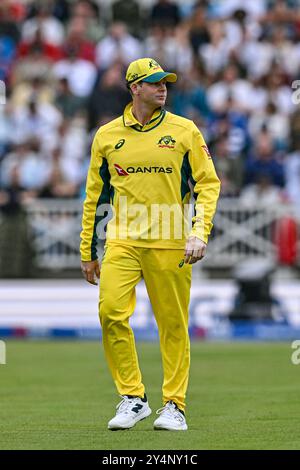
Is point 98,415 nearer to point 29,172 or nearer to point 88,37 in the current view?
point 29,172

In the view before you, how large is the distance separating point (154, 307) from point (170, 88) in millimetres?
12377

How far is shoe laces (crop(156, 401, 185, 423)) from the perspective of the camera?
924cm

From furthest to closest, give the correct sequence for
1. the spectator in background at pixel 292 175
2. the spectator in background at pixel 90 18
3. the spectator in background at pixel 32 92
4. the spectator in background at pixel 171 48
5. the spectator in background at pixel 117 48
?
the spectator in background at pixel 90 18
the spectator in background at pixel 117 48
the spectator in background at pixel 171 48
the spectator in background at pixel 32 92
the spectator in background at pixel 292 175

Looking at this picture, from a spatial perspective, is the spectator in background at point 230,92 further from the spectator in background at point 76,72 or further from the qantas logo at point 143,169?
the qantas logo at point 143,169

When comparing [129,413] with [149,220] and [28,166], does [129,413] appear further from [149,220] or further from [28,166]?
[28,166]

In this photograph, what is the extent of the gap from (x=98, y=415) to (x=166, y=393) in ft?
3.48

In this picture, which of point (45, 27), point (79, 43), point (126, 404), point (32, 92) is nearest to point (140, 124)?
point (126, 404)

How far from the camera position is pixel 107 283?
9.23m

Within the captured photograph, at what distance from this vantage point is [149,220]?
9336mm

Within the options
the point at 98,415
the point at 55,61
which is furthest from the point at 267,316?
the point at 98,415

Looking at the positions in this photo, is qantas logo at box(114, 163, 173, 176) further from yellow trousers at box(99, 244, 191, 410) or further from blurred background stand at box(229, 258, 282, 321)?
blurred background stand at box(229, 258, 282, 321)

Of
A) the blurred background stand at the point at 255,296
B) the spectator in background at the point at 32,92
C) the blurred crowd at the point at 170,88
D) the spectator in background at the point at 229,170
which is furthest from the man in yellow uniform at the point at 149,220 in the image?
the spectator in background at the point at 32,92

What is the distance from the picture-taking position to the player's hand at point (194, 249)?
29.5 ft

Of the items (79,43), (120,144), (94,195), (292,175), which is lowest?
(292,175)
